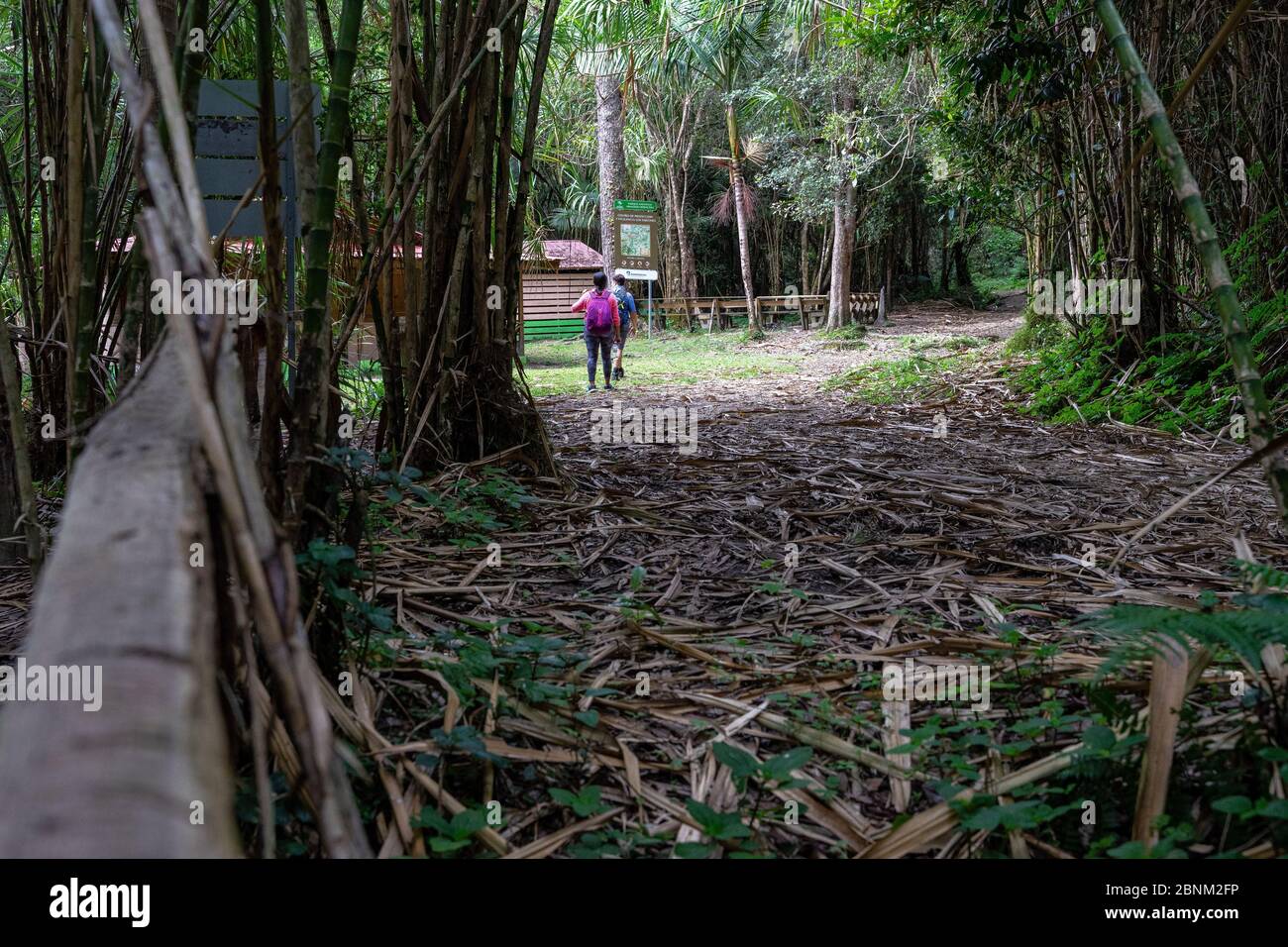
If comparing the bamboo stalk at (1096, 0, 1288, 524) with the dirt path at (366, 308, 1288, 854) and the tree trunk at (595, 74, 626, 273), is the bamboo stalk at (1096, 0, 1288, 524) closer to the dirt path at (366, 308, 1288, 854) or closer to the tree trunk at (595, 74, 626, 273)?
the dirt path at (366, 308, 1288, 854)

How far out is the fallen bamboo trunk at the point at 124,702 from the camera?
47 cm

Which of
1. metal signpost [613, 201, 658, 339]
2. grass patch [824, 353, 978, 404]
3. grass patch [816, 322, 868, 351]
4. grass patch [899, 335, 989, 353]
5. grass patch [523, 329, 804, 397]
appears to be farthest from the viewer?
metal signpost [613, 201, 658, 339]

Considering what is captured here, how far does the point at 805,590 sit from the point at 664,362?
9.82 m

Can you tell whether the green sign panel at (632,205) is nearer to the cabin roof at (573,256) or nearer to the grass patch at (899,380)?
the cabin roof at (573,256)

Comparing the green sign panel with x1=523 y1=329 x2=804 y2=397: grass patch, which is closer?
x1=523 y1=329 x2=804 y2=397: grass patch

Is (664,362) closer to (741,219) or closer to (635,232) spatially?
(635,232)

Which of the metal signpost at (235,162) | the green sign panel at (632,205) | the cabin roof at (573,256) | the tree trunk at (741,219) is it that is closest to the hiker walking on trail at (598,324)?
the metal signpost at (235,162)

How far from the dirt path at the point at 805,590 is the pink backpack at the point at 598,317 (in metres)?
3.84

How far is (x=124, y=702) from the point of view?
0.50m

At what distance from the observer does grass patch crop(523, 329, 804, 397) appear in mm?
9438

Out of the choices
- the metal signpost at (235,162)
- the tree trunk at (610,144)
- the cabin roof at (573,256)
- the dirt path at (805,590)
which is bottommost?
the dirt path at (805,590)

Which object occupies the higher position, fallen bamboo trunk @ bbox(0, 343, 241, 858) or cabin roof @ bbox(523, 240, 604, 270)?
cabin roof @ bbox(523, 240, 604, 270)

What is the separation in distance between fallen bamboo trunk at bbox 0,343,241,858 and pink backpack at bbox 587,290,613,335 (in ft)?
25.8

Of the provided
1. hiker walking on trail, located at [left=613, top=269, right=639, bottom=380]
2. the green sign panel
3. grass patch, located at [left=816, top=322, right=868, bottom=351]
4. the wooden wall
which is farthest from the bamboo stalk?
the wooden wall
